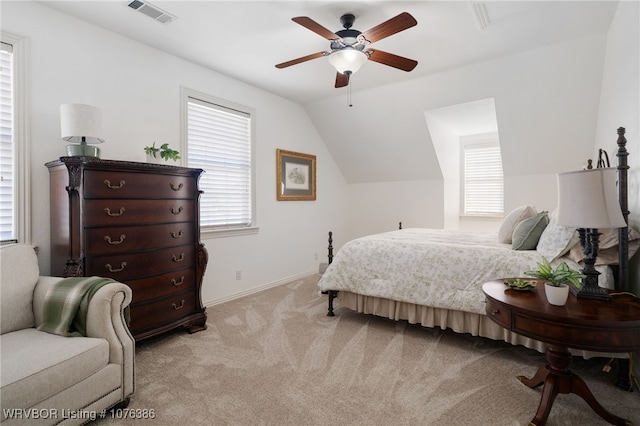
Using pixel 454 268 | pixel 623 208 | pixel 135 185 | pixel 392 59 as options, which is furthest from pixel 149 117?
pixel 623 208

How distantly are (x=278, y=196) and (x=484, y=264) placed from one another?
2.88 metres

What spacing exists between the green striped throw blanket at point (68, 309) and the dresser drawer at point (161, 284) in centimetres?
60

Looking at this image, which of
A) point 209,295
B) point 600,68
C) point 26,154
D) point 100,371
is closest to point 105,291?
point 100,371

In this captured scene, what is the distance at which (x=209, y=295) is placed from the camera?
3.69 m

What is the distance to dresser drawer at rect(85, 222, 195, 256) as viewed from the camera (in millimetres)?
2305

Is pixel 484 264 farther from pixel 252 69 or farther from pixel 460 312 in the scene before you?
pixel 252 69

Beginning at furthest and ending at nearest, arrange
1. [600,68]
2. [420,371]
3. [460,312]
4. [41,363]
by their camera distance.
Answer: [600,68], [460,312], [420,371], [41,363]

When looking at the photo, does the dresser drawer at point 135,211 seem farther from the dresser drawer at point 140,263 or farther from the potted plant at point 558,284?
the potted plant at point 558,284

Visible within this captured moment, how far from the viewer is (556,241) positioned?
2334mm

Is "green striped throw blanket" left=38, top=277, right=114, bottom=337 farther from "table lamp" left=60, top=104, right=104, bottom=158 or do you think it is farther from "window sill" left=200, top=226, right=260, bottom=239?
"window sill" left=200, top=226, right=260, bottom=239

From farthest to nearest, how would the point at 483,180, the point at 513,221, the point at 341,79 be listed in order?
the point at 483,180 → the point at 341,79 → the point at 513,221

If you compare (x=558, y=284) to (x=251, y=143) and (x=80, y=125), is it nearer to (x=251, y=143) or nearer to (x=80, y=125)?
(x=80, y=125)

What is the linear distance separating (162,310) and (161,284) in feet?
0.71

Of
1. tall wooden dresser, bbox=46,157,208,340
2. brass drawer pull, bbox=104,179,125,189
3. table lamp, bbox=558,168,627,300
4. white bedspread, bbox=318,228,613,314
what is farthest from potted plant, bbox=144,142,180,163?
table lamp, bbox=558,168,627,300
